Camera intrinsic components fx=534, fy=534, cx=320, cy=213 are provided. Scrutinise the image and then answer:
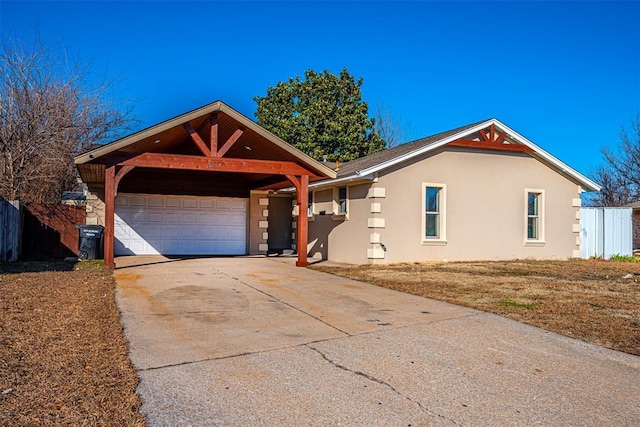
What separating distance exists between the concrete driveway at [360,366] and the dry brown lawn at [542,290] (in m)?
0.53

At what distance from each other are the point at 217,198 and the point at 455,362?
1387 cm

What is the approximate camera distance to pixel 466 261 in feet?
52.4

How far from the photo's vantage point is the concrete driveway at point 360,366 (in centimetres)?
404

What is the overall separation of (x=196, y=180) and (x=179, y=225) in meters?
1.60

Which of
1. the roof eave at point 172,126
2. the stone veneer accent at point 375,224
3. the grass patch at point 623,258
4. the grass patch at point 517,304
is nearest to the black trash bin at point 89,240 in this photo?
the roof eave at point 172,126

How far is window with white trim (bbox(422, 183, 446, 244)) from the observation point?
51.5 ft

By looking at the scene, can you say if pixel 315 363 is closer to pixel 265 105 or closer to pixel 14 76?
pixel 14 76

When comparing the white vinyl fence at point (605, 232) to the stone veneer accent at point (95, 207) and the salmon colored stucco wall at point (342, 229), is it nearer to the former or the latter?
the salmon colored stucco wall at point (342, 229)

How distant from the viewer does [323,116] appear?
35.1m

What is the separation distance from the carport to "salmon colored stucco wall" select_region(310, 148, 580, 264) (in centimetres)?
187

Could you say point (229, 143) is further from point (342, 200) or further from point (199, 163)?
point (342, 200)

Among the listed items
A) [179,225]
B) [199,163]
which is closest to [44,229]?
[179,225]

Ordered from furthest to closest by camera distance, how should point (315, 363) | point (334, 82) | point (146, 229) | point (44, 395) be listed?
point (334, 82), point (146, 229), point (315, 363), point (44, 395)

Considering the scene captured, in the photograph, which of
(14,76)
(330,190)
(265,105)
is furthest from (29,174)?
(265,105)
